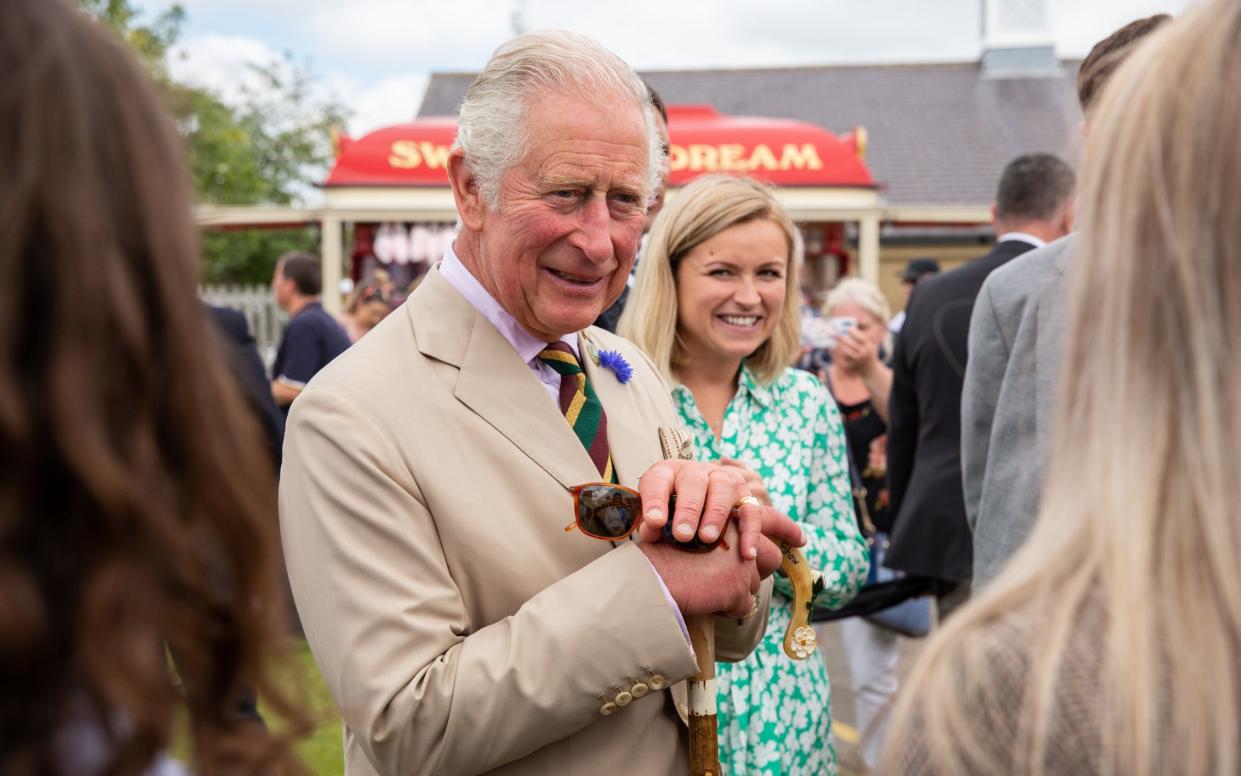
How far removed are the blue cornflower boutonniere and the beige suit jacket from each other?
0.30 metres

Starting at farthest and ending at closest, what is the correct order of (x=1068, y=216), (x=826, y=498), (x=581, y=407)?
(x=1068, y=216)
(x=826, y=498)
(x=581, y=407)

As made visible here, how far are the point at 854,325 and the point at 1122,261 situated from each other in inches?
177

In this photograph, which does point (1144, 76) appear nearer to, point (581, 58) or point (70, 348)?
point (70, 348)

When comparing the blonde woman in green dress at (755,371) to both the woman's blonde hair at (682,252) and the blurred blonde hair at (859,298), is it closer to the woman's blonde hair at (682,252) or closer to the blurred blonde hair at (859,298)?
the woman's blonde hair at (682,252)

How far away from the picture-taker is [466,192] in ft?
6.61

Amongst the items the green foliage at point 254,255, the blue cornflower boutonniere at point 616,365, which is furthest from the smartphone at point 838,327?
the green foliage at point 254,255

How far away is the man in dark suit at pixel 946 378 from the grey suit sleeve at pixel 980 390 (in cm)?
81

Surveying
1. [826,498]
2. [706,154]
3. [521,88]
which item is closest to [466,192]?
[521,88]

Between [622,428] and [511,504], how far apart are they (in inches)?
13.7

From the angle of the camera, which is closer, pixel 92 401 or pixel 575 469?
pixel 92 401

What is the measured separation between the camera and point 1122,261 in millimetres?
928

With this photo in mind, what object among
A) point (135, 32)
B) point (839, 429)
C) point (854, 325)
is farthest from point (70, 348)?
point (135, 32)

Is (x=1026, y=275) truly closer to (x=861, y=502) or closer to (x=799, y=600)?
(x=799, y=600)

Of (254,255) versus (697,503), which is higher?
(254,255)
